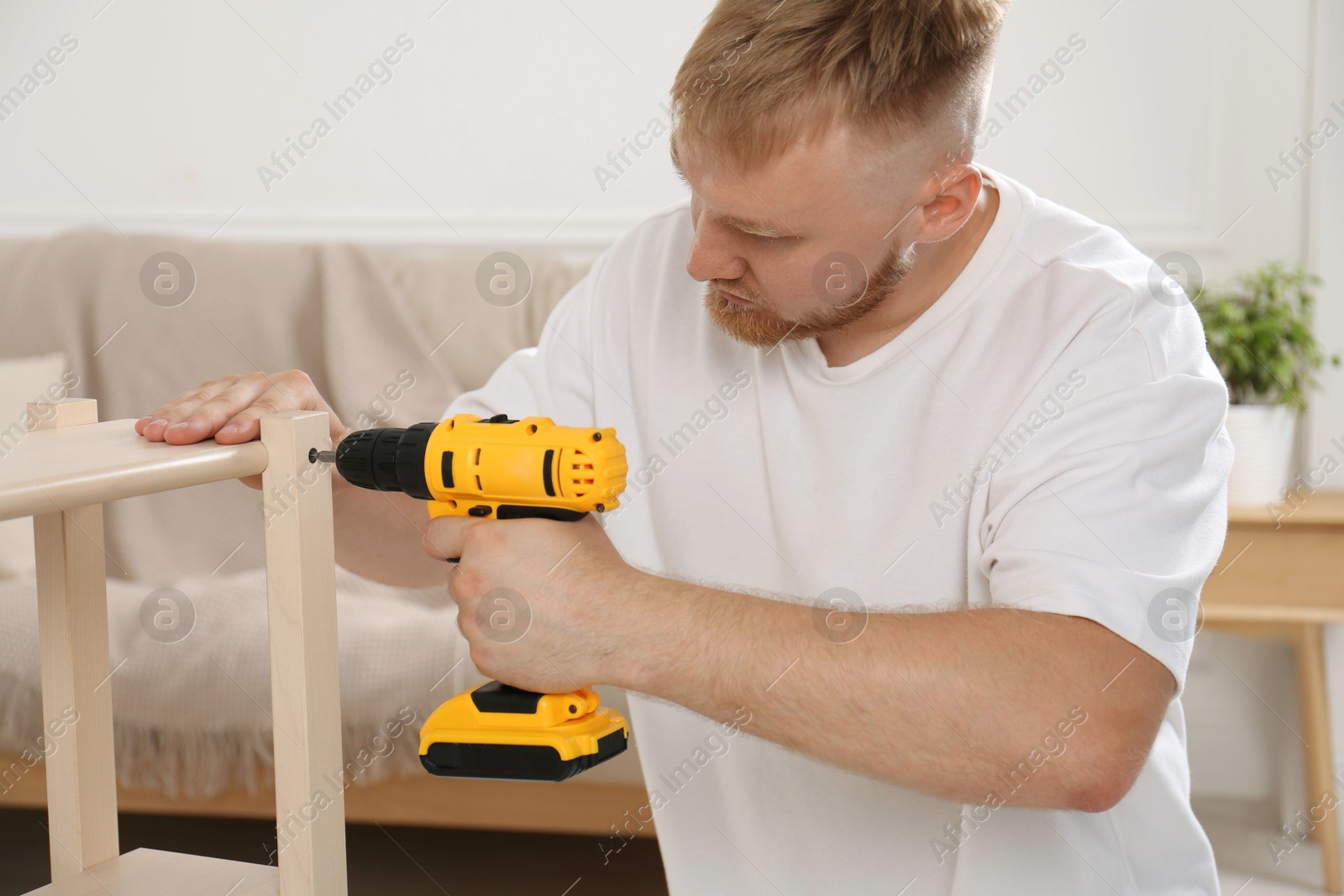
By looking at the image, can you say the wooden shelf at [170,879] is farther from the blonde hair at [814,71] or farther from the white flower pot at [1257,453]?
the white flower pot at [1257,453]

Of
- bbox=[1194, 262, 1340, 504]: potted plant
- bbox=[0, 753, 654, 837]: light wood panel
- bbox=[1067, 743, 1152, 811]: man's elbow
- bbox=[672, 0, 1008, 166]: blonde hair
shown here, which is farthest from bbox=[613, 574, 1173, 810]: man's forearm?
bbox=[1194, 262, 1340, 504]: potted plant

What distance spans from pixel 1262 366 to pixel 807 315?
4.75 ft

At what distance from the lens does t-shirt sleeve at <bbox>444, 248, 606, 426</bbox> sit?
1103 mm

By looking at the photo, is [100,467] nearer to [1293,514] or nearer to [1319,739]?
[1293,514]

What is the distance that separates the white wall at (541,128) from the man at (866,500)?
1.29 meters

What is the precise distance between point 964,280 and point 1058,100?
59.1 inches

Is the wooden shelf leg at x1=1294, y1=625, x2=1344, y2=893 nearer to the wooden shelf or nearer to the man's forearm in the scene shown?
the man's forearm

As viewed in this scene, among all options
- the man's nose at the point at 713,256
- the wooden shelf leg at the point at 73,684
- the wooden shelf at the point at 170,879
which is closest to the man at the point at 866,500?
the man's nose at the point at 713,256

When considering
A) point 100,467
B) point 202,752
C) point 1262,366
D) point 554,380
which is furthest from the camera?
point 1262,366

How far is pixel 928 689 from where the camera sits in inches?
28.9

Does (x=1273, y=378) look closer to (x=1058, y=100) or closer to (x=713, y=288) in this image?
(x=1058, y=100)

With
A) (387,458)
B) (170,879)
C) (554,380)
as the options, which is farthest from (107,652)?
(554,380)

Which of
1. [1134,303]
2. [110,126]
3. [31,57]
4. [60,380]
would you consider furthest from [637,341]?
[31,57]

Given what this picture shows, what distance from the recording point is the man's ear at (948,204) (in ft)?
3.17
